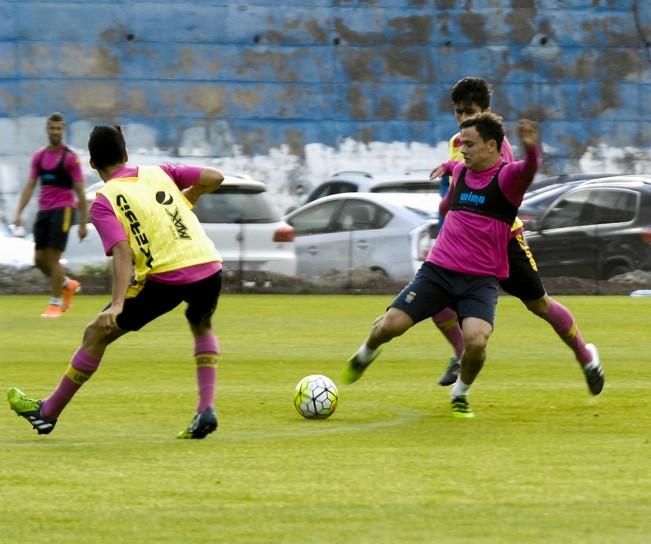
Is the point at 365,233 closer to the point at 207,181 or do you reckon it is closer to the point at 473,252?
the point at 473,252

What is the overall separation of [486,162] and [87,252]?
589 inches

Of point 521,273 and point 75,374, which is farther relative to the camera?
point 521,273

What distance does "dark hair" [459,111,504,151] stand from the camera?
975 cm

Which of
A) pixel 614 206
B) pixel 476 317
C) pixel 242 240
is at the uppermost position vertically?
pixel 476 317

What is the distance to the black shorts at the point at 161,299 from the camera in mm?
9070

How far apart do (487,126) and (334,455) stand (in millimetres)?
2271

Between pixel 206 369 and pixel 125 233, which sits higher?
pixel 125 233

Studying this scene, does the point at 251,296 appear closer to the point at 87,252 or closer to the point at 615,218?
the point at 87,252

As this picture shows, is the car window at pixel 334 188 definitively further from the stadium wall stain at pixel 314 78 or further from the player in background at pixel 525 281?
the player in background at pixel 525 281

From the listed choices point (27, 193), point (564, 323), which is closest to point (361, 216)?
point (27, 193)

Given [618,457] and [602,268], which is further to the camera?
[602,268]

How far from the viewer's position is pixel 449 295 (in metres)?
9.91

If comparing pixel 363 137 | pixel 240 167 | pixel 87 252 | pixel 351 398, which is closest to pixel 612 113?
pixel 363 137

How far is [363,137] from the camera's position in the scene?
37.8 metres
